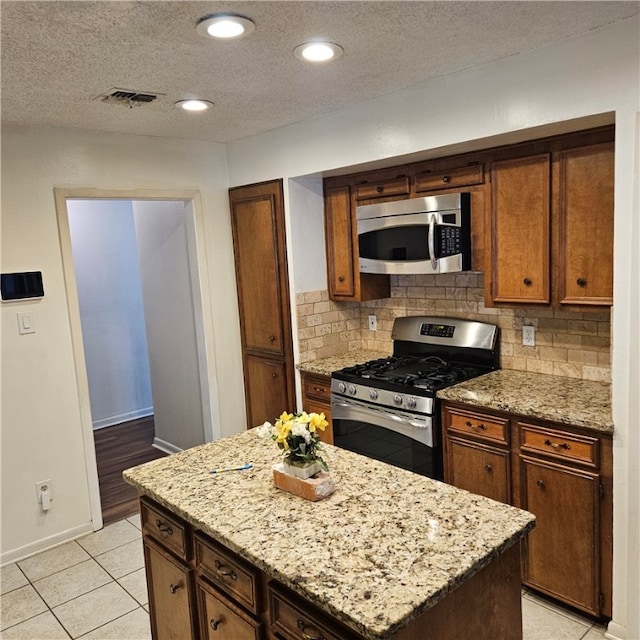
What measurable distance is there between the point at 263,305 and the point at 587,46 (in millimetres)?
2486

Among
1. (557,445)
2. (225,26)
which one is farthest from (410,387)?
(225,26)

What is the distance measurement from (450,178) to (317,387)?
1.57 m

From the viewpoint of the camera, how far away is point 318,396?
12.2 ft


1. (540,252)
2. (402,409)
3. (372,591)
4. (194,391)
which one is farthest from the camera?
(194,391)

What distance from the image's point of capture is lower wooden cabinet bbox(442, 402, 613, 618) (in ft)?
7.75

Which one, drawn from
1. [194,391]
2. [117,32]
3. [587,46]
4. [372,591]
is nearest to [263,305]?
[194,391]

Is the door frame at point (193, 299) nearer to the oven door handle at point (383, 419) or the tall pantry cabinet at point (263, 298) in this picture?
the tall pantry cabinet at point (263, 298)

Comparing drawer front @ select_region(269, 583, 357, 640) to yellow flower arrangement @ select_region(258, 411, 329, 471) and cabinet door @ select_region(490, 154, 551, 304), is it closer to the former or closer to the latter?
yellow flower arrangement @ select_region(258, 411, 329, 471)

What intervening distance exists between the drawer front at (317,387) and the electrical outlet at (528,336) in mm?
1212

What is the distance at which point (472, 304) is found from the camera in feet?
11.2

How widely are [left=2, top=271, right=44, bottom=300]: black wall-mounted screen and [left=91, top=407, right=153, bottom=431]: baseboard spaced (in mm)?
2786

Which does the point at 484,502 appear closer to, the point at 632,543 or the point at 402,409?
the point at 632,543

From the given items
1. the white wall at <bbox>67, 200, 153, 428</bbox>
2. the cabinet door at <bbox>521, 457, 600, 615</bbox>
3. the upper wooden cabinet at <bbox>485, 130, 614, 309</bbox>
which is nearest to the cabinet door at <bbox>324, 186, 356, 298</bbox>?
the upper wooden cabinet at <bbox>485, 130, 614, 309</bbox>

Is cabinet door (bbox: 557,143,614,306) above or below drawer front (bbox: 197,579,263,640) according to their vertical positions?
above
